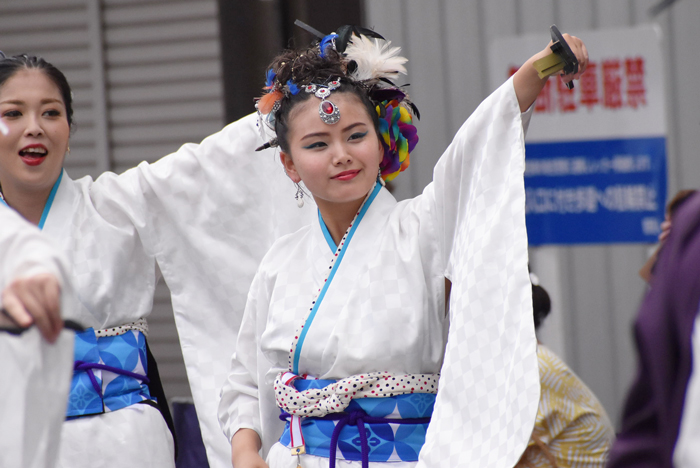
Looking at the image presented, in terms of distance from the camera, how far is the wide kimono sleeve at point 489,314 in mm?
1581

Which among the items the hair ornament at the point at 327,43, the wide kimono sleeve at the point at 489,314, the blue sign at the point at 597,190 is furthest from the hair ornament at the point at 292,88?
the blue sign at the point at 597,190

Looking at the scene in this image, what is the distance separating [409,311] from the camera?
1749mm

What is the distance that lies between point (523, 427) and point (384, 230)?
0.56 m

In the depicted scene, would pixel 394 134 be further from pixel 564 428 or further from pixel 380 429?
pixel 564 428

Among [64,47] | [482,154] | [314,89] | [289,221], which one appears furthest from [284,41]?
[482,154]

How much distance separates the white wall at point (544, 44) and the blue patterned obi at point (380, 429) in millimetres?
1863

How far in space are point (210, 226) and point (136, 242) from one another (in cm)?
22

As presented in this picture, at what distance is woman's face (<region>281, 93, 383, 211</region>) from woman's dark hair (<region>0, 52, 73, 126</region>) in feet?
2.78

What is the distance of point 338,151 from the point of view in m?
1.83

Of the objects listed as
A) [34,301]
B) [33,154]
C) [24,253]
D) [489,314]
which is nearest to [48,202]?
[33,154]

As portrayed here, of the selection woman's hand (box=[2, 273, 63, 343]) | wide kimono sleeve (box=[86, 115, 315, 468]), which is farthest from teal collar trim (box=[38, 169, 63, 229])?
woman's hand (box=[2, 273, 63, 343])

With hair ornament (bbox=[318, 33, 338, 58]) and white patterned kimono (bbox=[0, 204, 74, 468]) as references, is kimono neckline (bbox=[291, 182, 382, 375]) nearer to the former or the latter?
hair ornament (bbox=[318, 33, 338, 58])

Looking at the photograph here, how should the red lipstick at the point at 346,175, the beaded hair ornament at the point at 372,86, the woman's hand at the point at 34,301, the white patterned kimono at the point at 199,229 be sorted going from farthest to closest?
1. the white patterned kimono at the point at 199,229
2. the beaded hair ornament at the point at 372,86
3. the red lipstick at the point at 346,175
4. the woman's hand at the point at 34,301

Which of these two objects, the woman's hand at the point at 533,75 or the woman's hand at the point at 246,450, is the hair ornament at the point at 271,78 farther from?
the woman's hand at the point at 246,450
